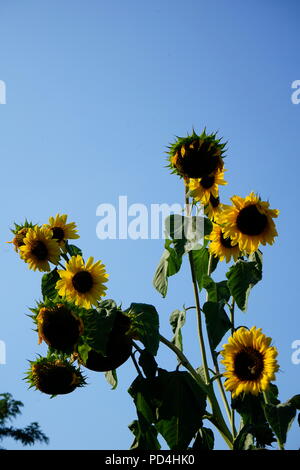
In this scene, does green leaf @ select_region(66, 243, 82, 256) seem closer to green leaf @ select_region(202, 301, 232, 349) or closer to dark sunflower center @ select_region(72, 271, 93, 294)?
dark sunflower center @ select_region(72, 271, 93, 294)

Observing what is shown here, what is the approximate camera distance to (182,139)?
9.01ft

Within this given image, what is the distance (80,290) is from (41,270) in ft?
1.07

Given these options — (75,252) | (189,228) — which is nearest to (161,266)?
(189,228)

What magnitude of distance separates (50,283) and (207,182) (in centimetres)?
85

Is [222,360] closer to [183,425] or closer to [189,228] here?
[183,425]

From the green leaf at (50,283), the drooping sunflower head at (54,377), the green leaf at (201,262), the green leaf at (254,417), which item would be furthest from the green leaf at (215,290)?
the drooping sunflower head at (54,377)

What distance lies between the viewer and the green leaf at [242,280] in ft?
8.66

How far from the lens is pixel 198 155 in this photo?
2713 mm

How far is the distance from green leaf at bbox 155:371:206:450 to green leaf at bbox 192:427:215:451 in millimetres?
226

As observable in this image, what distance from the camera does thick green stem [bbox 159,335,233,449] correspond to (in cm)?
245

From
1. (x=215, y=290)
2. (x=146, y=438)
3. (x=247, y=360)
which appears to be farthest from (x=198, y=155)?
(x=146, y=438)

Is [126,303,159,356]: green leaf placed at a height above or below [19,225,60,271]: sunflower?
below

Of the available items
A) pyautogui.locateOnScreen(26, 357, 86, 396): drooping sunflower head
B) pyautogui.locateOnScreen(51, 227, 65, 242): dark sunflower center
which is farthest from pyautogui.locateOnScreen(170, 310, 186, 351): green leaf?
pyautogui.locateOnScreen(51, 227, 65, 242): dark sunflower center
